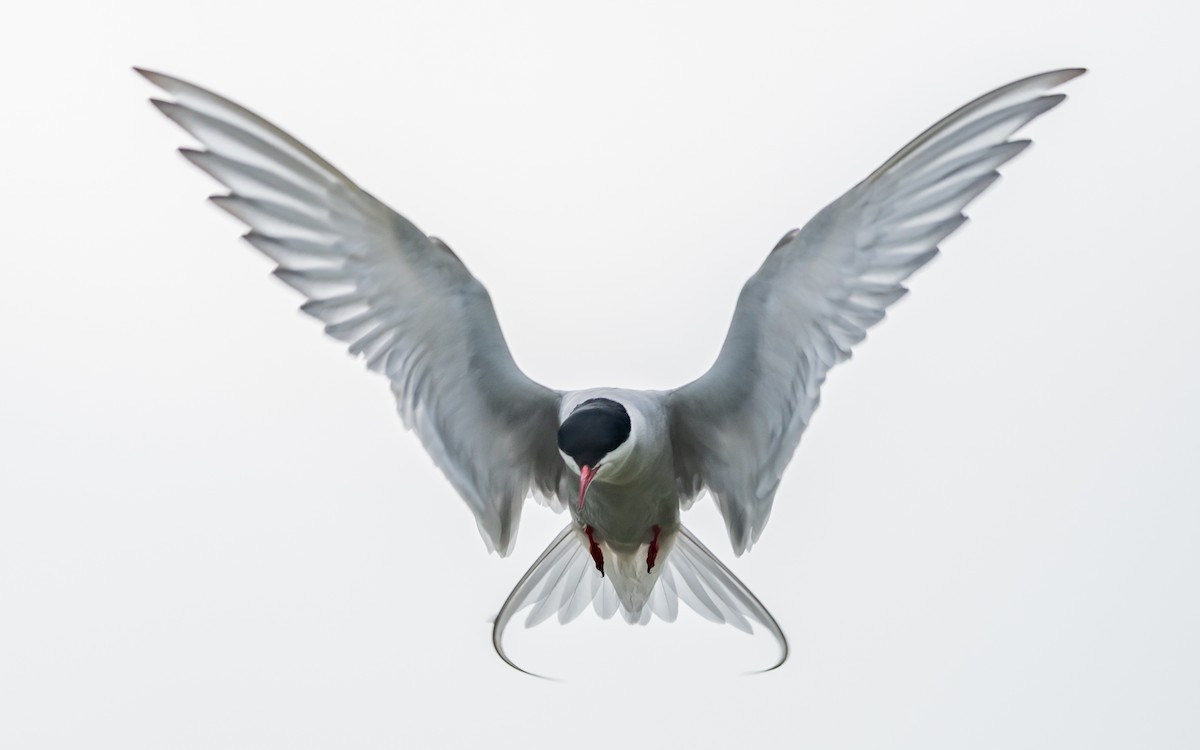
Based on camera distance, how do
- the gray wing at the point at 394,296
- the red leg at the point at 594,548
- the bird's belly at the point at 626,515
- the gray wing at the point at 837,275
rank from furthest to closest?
the red leg at the point at 594,548, the bird's belly at the point at 626,515, the gray wing at the point at 837,275, the gray wing at the point at 394,296

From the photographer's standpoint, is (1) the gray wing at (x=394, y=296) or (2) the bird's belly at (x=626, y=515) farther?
(2) the bird's belly at (x=626, y=515)

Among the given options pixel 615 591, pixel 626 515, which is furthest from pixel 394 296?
pixel 615 591

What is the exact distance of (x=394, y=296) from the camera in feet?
A: 16.5

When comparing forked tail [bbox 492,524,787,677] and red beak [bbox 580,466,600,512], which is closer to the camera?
red beak [bbox 580,466,600,512]

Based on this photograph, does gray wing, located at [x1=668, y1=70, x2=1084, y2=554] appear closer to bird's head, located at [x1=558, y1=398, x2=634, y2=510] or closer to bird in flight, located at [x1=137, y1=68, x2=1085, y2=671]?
bird in flight, located at [x1=137, y1=68, x2=1085, y2=671]

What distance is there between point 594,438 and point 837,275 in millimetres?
914

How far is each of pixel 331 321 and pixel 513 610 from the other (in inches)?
49.9

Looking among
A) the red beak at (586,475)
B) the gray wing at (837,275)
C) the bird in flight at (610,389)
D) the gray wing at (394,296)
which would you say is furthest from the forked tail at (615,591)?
the red beak at (586,475)

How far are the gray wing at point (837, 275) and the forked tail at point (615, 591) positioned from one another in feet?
1.47

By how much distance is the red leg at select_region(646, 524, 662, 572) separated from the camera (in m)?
→ 5.57

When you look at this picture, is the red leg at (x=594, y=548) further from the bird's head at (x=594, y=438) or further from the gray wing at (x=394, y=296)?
the bird's head at (x=594, y=438)

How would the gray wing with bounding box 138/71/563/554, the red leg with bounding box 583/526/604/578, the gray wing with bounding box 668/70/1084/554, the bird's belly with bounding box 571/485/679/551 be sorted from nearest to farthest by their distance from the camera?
1. the gray wing with bounding box 138/71/563/554
2. the gray wing with bounding box 668/70/1084/554
3. the bird's belly with bounding box 571/485/679/551
4. the red leg with bounding box 583/526/604/578

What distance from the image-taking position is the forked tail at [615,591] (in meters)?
5.62

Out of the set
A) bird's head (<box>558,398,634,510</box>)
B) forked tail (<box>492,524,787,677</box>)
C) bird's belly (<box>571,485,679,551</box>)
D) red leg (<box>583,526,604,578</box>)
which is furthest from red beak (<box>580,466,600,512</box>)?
forked tail (<box>492,524,787,677</box>)
